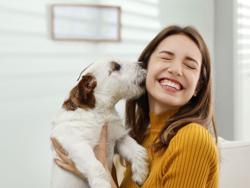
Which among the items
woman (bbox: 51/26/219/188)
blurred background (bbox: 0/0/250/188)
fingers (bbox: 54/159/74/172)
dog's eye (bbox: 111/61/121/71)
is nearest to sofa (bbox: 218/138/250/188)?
blurred background (bbox: 0/0/250/188)

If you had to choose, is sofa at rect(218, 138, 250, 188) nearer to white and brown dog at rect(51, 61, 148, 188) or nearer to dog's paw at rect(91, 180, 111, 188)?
white and brown dog at rect(51, 61, 148, 188)

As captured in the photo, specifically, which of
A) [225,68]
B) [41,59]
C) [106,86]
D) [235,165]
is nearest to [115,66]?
[106,86]

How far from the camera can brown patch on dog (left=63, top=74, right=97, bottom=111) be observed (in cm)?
144

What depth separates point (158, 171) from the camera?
121cm

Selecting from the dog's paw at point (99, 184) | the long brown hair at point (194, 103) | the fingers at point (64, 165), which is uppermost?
the long brown hair at point (194, 103)

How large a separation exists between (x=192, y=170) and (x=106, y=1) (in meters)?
1.90

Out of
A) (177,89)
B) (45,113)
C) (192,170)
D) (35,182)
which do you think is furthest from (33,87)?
(192,170)

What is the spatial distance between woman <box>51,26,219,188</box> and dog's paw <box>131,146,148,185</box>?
0.09ft

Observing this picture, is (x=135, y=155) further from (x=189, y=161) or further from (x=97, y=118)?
(x=189, y=161)

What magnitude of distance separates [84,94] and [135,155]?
28 cm

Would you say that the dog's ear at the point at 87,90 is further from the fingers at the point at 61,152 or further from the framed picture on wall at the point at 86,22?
the framed picture on wall at the point at 86,22

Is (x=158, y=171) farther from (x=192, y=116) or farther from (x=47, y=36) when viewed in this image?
(x=47, y=36)

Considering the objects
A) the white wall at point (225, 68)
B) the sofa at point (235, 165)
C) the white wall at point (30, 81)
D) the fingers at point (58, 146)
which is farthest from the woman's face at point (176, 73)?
the white wall at point (225, 68)

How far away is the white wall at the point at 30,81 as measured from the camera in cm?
257
